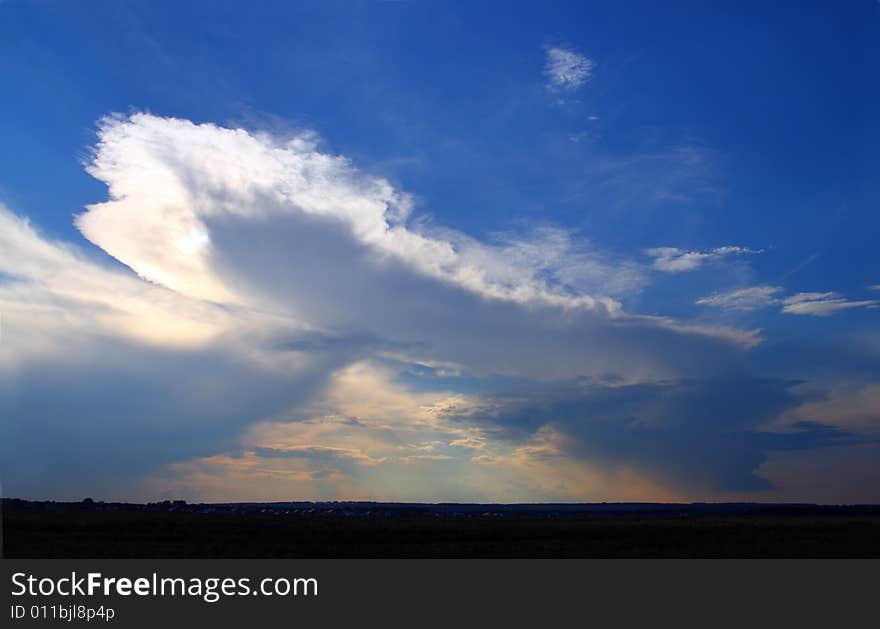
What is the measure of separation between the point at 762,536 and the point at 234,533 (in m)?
50.1

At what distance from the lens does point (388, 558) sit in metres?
43.7
